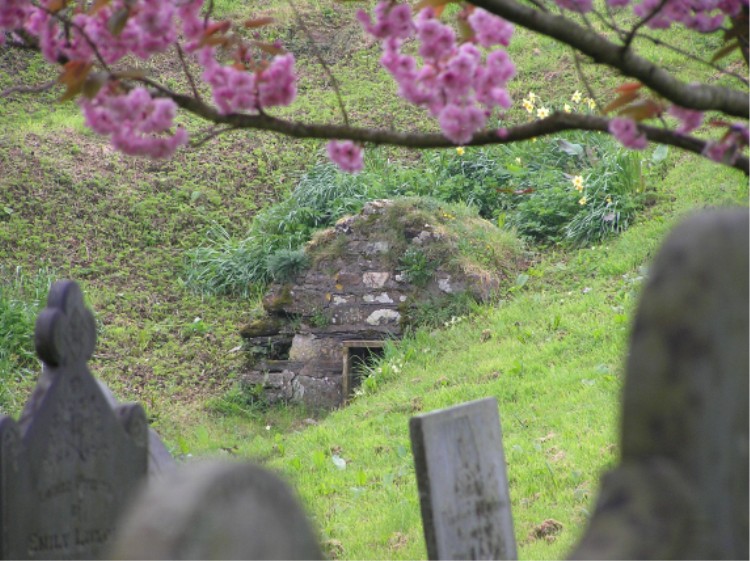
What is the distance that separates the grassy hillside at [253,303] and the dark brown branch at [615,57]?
8.75 feet

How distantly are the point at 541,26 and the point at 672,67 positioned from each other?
1059cm

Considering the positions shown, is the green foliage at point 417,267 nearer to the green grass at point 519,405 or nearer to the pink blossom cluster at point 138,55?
the green grass at point 519,405

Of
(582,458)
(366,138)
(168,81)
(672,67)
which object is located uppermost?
(168,81)

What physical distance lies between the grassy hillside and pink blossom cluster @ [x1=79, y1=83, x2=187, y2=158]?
2.87 metres

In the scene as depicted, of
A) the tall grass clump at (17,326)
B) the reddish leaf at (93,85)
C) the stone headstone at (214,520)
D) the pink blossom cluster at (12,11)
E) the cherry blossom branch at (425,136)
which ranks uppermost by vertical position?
the tall grass clump at (17,326)

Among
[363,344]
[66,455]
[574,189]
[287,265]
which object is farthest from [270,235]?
[66,455]

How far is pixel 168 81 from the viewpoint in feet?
48.9

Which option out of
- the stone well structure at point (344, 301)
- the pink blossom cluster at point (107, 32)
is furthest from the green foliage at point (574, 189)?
the pink blossom cluster at point (107, 32)

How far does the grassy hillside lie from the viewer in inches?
242

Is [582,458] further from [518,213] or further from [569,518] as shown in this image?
[518,213]

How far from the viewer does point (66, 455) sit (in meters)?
3.31

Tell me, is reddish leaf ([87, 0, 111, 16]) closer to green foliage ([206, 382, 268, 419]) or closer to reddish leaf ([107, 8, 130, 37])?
reddish leaf ([107, 8, 130, 37])

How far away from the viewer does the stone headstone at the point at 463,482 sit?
3.32 meters

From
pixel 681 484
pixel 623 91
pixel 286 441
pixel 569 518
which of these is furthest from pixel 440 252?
pixel 681 484
